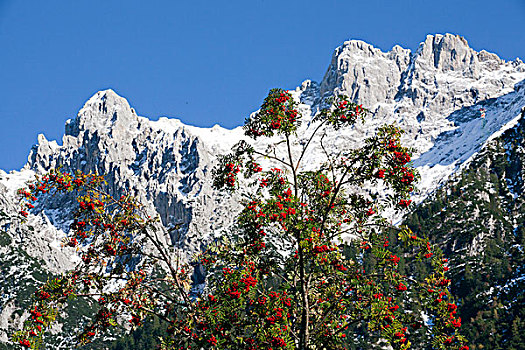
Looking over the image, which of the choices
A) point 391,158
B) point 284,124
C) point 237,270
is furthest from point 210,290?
point 391,158

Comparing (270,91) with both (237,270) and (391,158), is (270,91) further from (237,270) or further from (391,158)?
(237,270)

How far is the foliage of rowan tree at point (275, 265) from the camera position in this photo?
14906 millimetres

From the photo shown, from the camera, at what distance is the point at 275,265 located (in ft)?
56.0

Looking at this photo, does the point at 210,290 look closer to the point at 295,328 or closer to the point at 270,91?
the point at 295,328

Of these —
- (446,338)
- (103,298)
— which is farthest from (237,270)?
(446,338)

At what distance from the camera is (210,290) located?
1697cm

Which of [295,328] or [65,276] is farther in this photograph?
[295,328]

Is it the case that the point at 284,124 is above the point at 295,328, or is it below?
above

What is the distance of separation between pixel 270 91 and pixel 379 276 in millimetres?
6753

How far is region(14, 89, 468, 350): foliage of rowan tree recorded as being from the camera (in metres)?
14.9

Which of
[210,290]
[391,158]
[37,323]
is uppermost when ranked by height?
[391,158]

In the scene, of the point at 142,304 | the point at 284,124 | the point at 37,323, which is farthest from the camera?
the point at 284,124

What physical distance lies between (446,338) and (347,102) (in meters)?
7.65

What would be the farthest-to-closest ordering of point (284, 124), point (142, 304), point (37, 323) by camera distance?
point (284, 124) → point (142, 304) → point (37, 323)
